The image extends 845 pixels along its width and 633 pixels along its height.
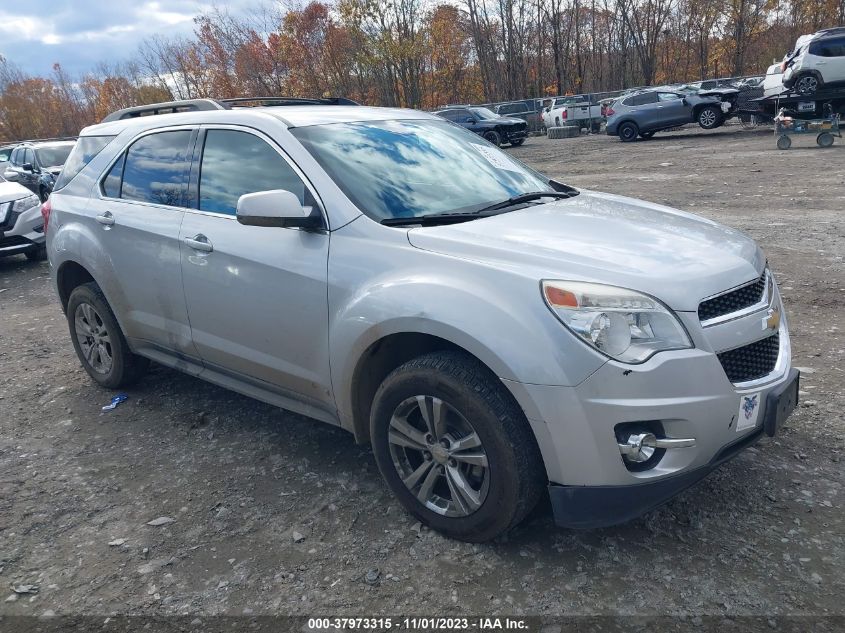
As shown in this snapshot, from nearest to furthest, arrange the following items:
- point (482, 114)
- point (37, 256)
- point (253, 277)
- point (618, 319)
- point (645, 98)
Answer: point (618, 319)
point (253, 277)
point (37, 256)
point (645, 98)
point (482, 114)

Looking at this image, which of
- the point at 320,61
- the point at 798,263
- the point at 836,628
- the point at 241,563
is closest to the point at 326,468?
the point at 241,563

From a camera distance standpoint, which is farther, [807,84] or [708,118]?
[708,118]

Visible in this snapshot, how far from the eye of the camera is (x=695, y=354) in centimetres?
244

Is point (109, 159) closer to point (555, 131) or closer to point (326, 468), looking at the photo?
point (326, 468)

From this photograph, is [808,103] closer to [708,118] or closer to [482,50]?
[708,118]

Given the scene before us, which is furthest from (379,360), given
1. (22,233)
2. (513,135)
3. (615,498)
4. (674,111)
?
(513,135)

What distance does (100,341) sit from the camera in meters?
4.82

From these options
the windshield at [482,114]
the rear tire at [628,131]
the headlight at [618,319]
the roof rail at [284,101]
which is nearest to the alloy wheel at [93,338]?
the roof rail at [284,101]

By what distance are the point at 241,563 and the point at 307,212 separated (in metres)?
1.57

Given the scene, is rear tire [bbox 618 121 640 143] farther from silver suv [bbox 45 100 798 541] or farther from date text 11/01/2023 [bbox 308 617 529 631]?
date text 11/01/2023 [bbox 308 617 529 631]

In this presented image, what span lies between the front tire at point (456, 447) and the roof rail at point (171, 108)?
238cm

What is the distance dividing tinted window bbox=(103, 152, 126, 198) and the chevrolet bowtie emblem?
3.79m

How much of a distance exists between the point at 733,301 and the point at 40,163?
55.4 ft

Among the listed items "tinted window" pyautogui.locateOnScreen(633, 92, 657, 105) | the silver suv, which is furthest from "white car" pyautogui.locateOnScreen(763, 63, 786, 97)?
the silver suv
